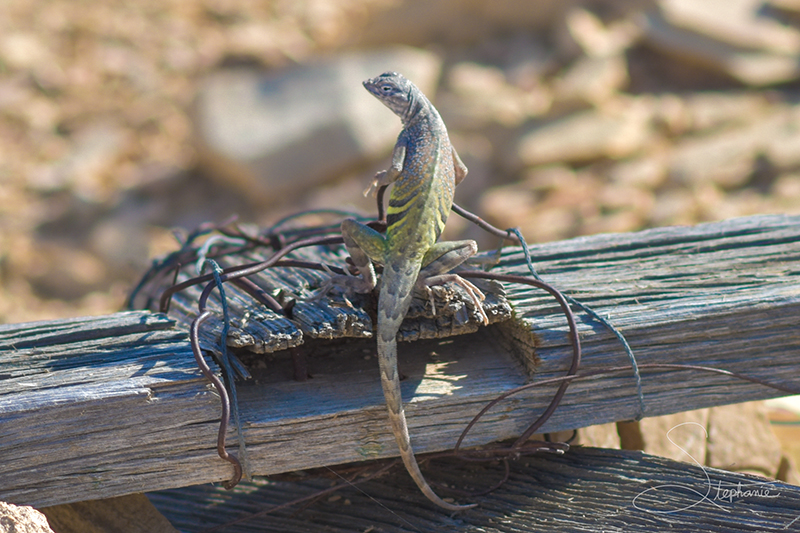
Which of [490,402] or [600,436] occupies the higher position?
[490,402]

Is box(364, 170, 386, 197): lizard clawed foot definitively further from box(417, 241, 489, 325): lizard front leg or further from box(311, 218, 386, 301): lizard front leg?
box(417, 241, 489, 325): lizard front leg

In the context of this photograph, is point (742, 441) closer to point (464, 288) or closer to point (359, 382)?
point (464, 288)

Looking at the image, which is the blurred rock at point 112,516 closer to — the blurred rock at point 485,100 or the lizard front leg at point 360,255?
the lizard front leg at point 360,255

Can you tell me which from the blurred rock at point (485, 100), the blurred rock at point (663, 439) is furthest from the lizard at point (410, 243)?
the blurred rock at point (485, 100)

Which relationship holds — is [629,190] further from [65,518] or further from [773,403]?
[65,518]

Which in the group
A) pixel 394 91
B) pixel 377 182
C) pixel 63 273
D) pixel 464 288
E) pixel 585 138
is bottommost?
pixel 464 288

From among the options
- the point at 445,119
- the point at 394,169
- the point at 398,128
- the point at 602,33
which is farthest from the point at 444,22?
the point at 394,169

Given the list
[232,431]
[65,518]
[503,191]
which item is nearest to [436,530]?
[232,431]
